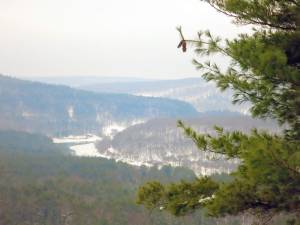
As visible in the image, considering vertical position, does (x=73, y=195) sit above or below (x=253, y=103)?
below

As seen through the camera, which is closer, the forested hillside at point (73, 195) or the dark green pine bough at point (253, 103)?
the dark green pine bough at point (253, 103)

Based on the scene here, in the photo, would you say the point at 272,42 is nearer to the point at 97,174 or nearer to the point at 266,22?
the point at 266,22

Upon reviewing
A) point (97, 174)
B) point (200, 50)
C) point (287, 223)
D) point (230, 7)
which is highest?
point (230, 7)

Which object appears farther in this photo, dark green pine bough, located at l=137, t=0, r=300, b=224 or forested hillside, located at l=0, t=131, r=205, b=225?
forested hillside, located at l=0, t=131, r=205, b=225

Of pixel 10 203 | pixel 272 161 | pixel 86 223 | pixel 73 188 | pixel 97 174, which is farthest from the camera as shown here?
pixel 97 174

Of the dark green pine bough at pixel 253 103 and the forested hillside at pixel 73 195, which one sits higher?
the dark green pine bough at pixel 253 103

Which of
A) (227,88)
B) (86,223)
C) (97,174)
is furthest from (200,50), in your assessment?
(97,174)

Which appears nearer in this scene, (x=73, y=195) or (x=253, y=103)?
(x=253, y=103)

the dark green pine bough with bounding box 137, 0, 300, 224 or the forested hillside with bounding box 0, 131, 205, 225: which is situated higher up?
the dark green pine bough with bounding box 137, 0, 300, 224
